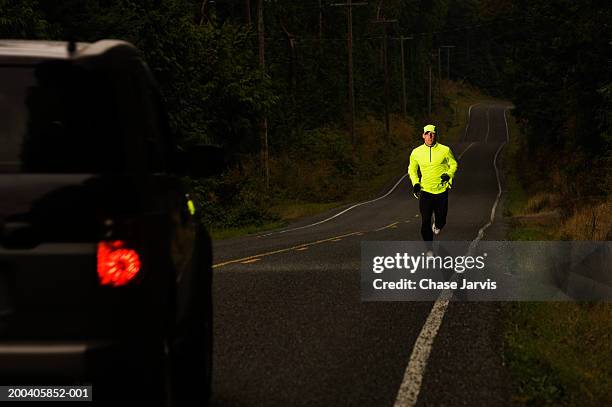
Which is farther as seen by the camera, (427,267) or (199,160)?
(427,267)

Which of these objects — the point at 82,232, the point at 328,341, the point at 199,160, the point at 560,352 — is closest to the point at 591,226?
the point at 560,352

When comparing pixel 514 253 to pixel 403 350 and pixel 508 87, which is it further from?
pixel 508 87

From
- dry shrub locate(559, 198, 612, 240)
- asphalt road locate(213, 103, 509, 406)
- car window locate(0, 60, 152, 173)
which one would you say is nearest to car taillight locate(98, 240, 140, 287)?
car window locate(0, 60, 152, 173)

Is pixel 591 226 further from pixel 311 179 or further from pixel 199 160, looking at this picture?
pixel 311 179

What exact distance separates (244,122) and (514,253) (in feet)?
53.9

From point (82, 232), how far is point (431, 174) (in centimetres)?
1026

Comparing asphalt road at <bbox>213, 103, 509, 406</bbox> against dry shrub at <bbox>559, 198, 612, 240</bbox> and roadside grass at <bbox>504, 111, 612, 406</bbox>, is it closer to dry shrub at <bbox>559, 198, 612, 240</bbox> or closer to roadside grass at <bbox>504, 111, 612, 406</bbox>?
roadside grass at <bbox>504, 111, 612, 406</bbox>

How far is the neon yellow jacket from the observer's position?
13.7m

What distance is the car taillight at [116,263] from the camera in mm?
3834

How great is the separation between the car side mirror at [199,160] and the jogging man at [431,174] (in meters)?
7.94

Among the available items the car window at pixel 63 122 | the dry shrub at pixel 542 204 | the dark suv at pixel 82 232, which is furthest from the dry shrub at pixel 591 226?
the dry shrub at pixel 542 204

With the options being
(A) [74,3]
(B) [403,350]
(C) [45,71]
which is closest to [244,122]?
(A) [74,3]

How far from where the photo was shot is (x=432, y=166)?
1366 centimetres

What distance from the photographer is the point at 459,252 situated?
16.7 meters
